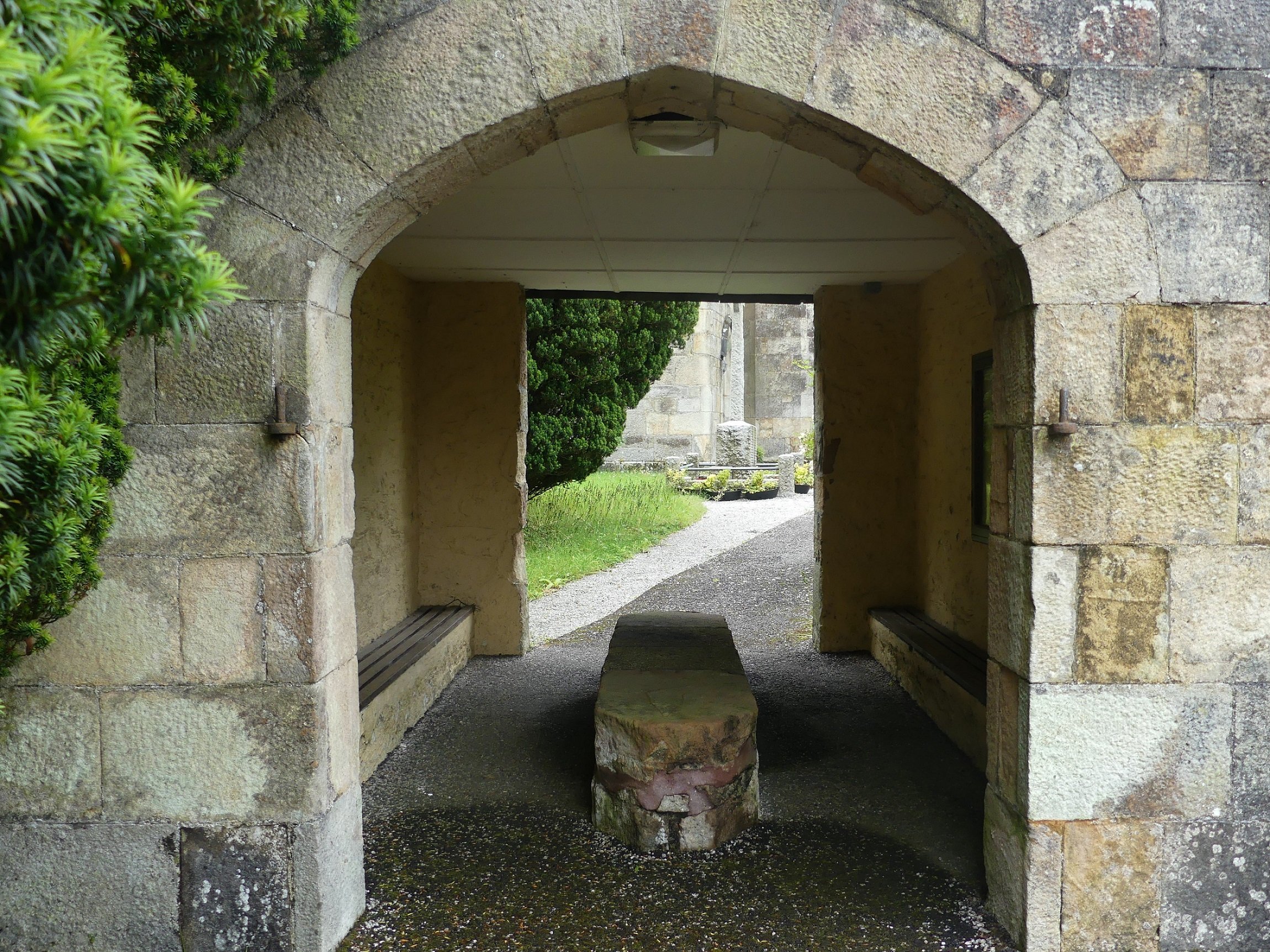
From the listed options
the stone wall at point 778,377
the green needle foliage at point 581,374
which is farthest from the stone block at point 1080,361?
the stone wall at point 778,377

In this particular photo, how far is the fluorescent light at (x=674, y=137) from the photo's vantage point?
2.73 m

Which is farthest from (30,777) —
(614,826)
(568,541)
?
(568,541)

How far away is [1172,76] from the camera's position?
2.33m

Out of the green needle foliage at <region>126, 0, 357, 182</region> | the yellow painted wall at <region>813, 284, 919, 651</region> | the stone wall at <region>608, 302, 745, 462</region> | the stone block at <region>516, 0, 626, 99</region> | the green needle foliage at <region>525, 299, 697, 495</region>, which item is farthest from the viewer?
the stone wall at <region>608, 302, 745, 462</region>

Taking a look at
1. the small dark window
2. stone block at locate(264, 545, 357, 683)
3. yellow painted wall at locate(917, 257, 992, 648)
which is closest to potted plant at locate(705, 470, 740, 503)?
yellow painted wall at locate(917, 257, 992, 648)

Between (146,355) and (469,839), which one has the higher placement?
(146,355)

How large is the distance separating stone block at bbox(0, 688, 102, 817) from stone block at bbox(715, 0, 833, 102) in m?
2.48

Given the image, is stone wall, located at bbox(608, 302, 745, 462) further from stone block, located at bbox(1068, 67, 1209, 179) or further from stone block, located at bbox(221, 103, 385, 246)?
stone block, located at bbox(1068, 67, 1209, 179)

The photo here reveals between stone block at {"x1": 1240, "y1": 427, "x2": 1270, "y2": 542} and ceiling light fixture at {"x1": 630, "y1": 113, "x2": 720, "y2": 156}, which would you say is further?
ceiling light fixture at {"x1": 630, "y1": 113, "x2": 720, "y2": 156}

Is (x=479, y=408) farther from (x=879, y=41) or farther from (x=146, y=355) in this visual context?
(x=879, y=41)

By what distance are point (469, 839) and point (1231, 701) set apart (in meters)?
2.56

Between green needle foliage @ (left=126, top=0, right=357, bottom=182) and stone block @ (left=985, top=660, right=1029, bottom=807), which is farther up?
green needle foliage @ (left=126, top=0, right=357, bottom=182)

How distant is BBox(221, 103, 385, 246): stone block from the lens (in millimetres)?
2318

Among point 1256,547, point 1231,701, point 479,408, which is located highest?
point 479,408
